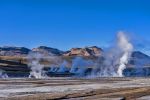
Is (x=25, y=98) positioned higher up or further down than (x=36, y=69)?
further down

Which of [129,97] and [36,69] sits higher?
[36,69]

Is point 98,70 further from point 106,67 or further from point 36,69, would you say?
point 36,69

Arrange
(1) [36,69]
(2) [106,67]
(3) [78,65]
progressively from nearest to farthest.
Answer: (1) [36,69] < (2) [106,67] < (3) [78,65]

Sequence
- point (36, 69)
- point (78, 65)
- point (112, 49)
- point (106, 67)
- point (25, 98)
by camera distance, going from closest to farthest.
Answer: point (25, 98) → point (36, 69) → point (112, 49) → point (106, 67) → point (78, 65)

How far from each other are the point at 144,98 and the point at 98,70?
132259 millimetres

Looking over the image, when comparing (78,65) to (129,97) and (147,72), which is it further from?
(129,97)

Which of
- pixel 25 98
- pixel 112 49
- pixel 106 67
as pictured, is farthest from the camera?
pixel 106 67

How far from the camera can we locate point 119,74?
144875 mm

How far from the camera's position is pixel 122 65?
144375 millimetres

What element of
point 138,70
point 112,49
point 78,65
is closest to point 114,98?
point 112,49

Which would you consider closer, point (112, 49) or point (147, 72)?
point (112, 49)

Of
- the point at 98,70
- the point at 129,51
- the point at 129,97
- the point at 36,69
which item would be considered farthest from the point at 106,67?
the point at 129,97

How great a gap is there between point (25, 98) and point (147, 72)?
148 metres

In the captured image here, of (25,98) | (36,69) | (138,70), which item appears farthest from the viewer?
Answer: (138,70)
